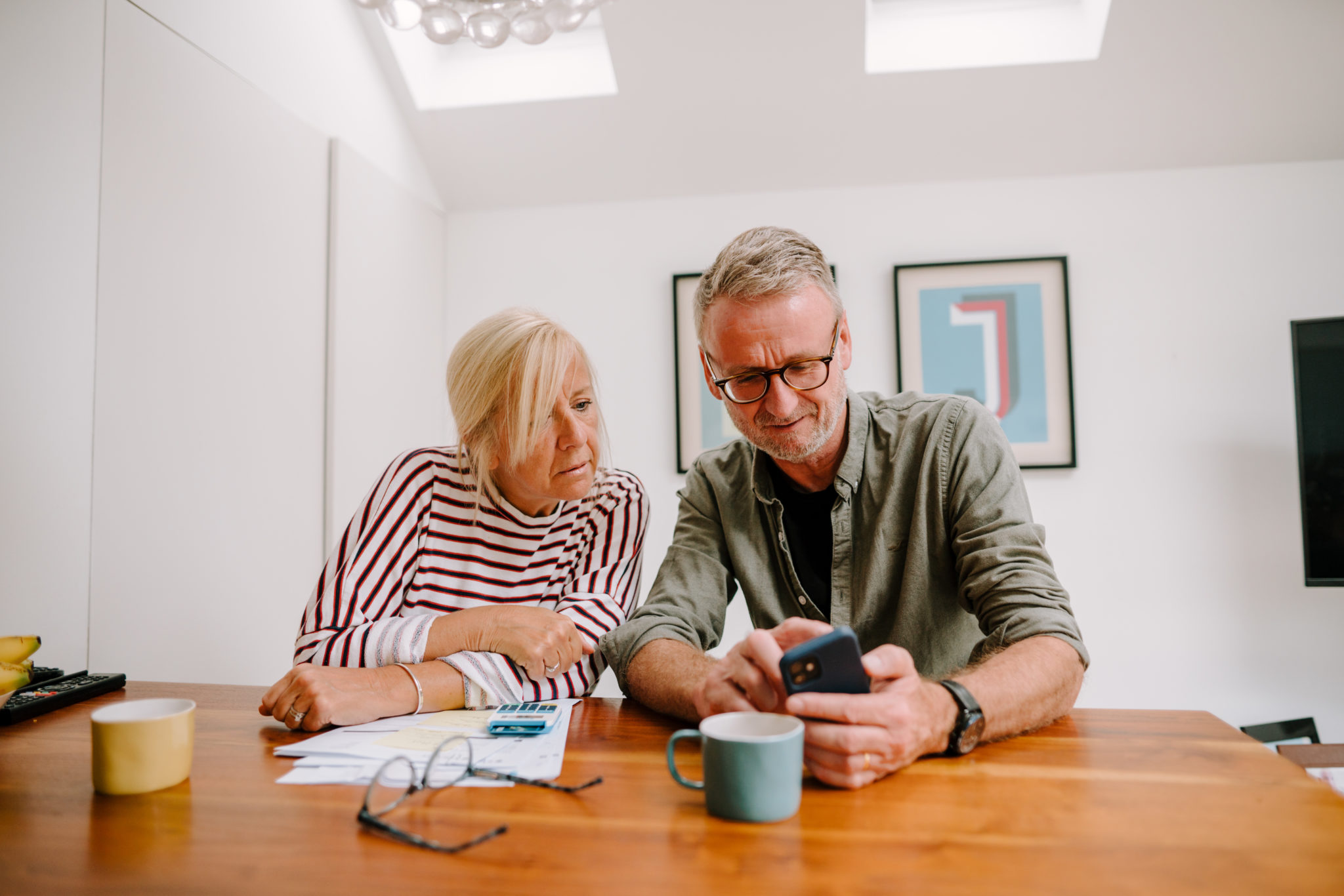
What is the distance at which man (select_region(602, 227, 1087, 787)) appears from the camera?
1150 millimetres

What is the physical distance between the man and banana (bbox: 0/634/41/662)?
0.90 m

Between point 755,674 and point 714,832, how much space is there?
26cm

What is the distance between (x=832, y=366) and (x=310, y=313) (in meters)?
1.65

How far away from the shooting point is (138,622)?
5.65 ft

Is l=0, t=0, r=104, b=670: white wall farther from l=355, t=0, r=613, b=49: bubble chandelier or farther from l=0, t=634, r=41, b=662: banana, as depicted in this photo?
l=355, t=0, r=613, b=49: bubble chandelier

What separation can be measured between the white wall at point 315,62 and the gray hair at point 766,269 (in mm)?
1483

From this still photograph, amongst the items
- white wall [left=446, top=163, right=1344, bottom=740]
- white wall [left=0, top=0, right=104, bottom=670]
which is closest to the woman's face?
white wall [left=0, top=0, right=104, bottom=670]

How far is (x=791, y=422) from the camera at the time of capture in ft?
4.44

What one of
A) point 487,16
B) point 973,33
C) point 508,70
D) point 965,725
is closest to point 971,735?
point 965,725

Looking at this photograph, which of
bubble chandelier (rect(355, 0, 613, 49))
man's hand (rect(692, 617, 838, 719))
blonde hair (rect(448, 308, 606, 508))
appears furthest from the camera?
bubble chandelier (rect(355, 0, 613, 49))

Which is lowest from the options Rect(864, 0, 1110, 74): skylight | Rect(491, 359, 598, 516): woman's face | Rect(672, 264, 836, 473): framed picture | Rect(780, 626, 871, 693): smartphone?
Rect(780, 626, 871, 693): smartphone

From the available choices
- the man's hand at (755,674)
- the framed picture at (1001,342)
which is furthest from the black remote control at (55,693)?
the framed picture at (1001,342)

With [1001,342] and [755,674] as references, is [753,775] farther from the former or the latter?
[1001,342]

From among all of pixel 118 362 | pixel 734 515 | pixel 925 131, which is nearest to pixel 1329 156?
pixel 925 131
